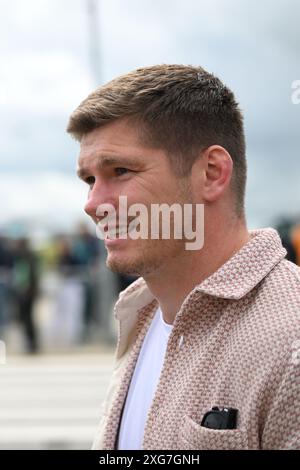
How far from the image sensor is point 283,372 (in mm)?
1895

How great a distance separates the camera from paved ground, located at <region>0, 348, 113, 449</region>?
28.0 ft

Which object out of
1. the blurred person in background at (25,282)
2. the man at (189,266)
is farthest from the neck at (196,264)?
the blurred person in background at (25,282)

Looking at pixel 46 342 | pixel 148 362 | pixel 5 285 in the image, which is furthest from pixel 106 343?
pixel 148 362

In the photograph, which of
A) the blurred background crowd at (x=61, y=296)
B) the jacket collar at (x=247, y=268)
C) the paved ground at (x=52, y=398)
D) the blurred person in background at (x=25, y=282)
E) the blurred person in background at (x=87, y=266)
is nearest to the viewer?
the jacket collar at (x=247, y=268)

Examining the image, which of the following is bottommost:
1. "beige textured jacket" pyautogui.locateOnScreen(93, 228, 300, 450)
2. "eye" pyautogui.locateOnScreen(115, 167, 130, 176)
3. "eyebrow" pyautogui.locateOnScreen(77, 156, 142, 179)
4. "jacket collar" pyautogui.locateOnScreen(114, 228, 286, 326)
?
"beige textured jacket" pyautogui.locateOnScreen(93, 228, 300, 450)

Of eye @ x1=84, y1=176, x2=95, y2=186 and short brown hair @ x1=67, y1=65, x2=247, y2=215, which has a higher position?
short brown hair @ x1=67, y1=65, x2=247, y2=215

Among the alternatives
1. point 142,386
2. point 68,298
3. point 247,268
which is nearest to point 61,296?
point 68,298

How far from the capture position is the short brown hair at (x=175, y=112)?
7.43 ft

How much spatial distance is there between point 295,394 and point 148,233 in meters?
0.59

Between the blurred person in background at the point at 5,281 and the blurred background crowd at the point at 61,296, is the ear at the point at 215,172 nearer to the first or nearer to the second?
the blurred background crowd at the point at 61,296

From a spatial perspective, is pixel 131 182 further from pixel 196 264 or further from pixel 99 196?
pixel 196 264

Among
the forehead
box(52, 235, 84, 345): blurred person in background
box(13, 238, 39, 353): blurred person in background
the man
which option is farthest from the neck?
box(52, 235, 84, 345): blurred person in background

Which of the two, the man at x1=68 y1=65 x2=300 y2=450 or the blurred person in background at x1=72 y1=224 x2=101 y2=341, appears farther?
the blurred person in background at x1=72 y1=224 x2=101 y2=341

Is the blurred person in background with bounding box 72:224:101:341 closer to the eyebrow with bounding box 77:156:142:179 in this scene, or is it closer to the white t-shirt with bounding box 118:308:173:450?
the white t-shirt with bounding box 118:308:173:450
